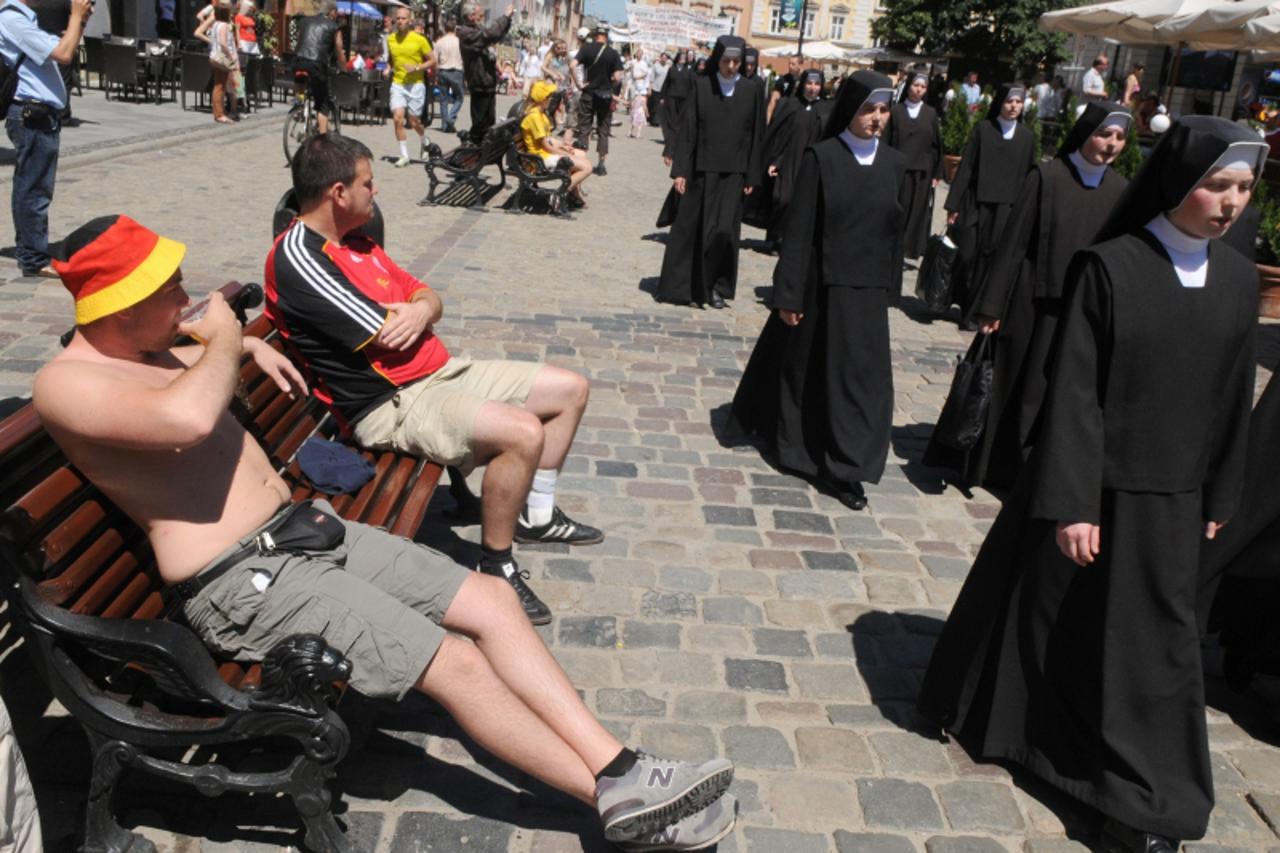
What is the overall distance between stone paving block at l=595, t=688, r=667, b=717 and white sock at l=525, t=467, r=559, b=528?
3.70 ft

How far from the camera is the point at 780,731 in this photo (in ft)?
12.0

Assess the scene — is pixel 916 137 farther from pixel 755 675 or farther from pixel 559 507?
pixel 755 675

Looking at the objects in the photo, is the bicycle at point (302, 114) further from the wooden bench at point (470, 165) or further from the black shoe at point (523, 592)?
the black shoe at point (523, 592)

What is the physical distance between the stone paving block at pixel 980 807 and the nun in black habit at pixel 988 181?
20.3 feet

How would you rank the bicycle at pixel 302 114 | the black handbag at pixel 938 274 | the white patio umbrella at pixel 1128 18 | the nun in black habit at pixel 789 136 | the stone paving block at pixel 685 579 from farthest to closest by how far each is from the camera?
the bicycle at pixel 302 114 → the white patio umbrella at pixel 1128 18 → the nun in black habit at pixel 789 136 → the black handbag at pixel 938 274 → the stone paving block at pixel 685 579

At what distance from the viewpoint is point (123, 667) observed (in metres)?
2.94

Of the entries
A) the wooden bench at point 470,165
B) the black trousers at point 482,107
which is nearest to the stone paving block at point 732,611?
the wooden bench at point 470,165

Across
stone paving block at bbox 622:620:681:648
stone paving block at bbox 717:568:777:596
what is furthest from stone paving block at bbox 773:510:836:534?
stone paving block at bbox 622:620:681:648

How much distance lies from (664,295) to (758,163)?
1388 mm

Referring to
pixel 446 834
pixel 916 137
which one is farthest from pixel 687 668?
pixel 916 137

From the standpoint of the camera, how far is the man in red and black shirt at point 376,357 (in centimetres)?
415

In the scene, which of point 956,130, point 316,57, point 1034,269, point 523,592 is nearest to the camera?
point 523,592

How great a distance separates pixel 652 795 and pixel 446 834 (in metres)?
0.60

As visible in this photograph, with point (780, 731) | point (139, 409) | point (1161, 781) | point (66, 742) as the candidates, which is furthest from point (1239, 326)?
point (66, 742)
